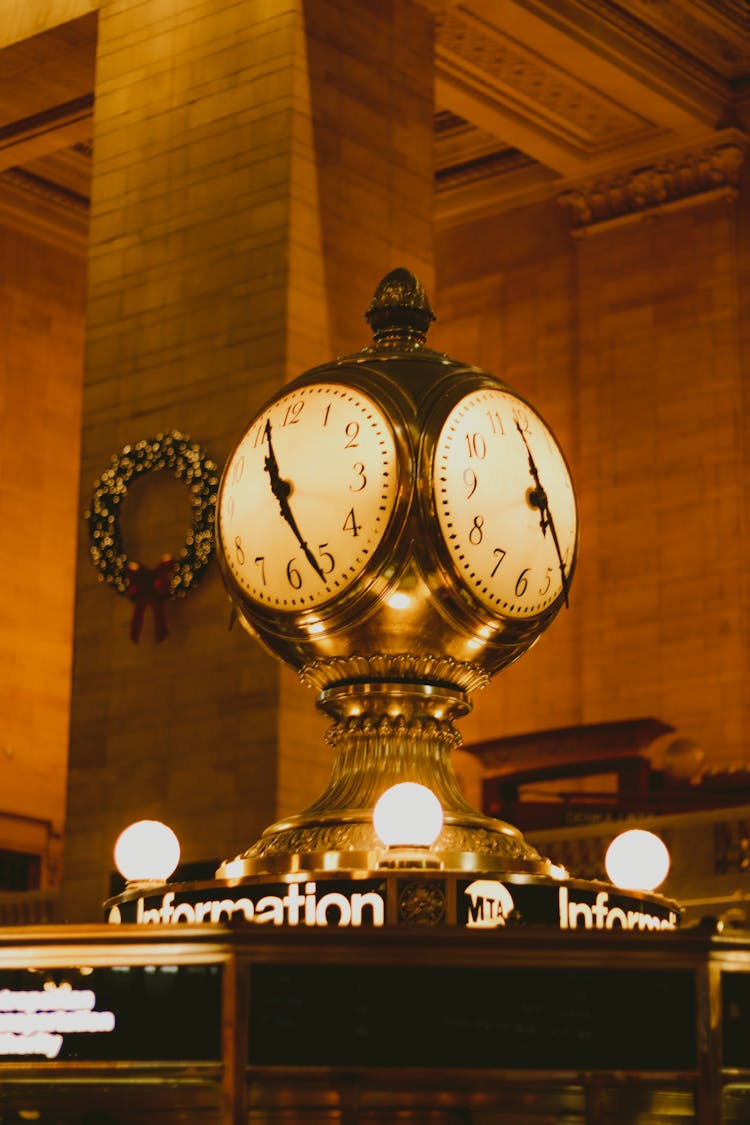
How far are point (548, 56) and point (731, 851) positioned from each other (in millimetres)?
8523

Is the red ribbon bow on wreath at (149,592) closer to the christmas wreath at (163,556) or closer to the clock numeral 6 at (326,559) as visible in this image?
the christmas wreath at (163,556)

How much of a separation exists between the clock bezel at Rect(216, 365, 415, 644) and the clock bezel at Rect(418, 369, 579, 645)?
0.03 metres

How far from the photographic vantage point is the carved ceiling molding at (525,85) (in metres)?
20.5

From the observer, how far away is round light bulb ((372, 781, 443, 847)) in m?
2.62

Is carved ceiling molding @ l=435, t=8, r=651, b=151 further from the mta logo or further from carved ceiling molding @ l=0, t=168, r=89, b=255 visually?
the mta logo

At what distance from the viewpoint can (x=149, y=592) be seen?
1570cm

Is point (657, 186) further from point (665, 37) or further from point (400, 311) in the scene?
point (400, 311)

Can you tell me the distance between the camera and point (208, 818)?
14.9 m

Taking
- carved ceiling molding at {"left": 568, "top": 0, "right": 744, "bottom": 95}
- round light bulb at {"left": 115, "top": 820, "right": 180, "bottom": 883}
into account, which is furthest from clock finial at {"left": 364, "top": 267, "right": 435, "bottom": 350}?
carved ceiling molding at {"left": 568, "top": 0, "right": 744, "bottom": 95}

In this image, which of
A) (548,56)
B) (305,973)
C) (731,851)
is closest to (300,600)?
(305,973)

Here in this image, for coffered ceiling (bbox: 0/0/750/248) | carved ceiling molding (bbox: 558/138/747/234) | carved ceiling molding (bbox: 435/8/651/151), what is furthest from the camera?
carved ceiling molding (bbox: 558/138/747/234)

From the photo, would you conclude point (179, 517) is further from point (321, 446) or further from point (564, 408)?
point (321, 446)

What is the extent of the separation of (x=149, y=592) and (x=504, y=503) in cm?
1284

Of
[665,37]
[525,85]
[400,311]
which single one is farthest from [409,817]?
[525,85]
